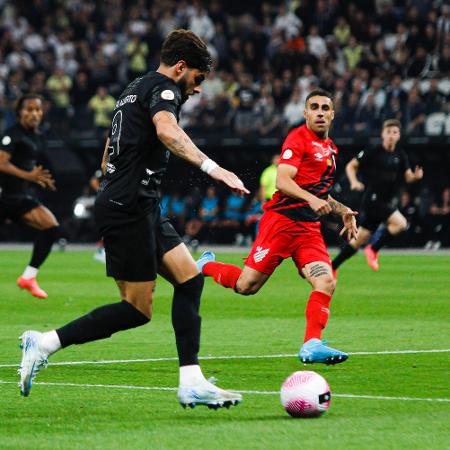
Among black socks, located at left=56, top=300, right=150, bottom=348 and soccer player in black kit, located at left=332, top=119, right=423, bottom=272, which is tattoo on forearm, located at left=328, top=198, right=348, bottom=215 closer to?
black socks, located at left=56, top=300, right=150, bottom=348

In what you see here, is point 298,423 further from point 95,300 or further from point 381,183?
point 381,183

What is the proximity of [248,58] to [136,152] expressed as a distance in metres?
23.7

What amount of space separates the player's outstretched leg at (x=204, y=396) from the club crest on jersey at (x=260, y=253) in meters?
3.38

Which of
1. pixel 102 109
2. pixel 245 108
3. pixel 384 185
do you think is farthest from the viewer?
pixel 102 109

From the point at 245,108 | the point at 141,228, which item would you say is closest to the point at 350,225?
the point at 141,228

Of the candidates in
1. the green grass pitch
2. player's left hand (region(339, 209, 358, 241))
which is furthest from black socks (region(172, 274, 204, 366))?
player's left hand (region(339, 209, 358, 241))

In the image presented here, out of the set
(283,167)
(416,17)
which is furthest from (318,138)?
(416,17)

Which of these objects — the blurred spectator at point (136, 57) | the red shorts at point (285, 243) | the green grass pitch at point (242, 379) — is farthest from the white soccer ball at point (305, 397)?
the blurred spectator at point (136, 57)

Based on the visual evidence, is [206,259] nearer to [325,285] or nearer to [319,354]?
[325,285]

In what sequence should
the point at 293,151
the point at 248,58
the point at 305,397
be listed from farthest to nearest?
the point at 248,58 → the point at 293,151 → the point at 305,397

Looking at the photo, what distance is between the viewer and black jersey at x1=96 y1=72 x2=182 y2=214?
304 inches

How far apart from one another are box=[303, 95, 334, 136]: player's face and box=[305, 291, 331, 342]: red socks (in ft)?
5.02

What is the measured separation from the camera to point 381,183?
20.3 meters

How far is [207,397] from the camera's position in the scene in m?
7.49
